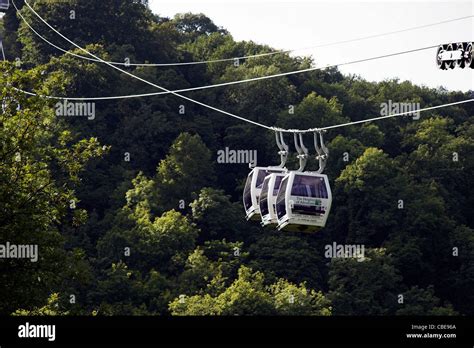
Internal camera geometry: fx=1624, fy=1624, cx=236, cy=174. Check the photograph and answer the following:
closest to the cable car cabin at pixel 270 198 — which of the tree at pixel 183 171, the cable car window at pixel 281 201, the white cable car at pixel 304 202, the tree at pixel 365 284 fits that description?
the cable car window at pixel 281 201

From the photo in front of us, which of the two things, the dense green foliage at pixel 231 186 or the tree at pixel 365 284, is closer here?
the tree at pixel 365 284

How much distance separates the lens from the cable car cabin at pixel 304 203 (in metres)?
53.0

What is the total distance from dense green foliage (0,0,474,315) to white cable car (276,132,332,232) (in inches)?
1738

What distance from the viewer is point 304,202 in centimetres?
5325

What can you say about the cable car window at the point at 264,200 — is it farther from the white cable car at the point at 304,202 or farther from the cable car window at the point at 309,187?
the cable car window at the point at 309,187

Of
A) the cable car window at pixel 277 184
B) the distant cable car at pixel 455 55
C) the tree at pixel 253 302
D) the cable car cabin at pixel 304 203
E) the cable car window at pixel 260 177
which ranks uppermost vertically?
the distant cable car at pixel 455 55

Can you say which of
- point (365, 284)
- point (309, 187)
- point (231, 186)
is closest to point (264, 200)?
point (309, 187)

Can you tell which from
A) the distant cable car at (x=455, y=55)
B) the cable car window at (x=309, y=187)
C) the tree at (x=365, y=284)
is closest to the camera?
the distant cable car at (x=455, y=55)

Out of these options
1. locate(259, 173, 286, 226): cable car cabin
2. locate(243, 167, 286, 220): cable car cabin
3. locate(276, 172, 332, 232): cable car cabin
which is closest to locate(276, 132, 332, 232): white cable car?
locate(276, 172, 332, 232): cable car cabin

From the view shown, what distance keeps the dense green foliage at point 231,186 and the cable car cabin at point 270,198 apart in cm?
4084

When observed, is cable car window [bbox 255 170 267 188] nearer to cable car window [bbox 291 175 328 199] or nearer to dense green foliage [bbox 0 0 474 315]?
cable car window [bbox 291 175 328 199]

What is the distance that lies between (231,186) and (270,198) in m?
82.9

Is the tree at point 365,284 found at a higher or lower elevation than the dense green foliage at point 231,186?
lower

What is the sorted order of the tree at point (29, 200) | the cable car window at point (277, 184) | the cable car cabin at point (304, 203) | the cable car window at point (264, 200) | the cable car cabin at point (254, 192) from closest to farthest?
the tree at point (29, 200)
the cable car cabin at point (304, 203)
the cable car window at point (277, 184)
the cable car window at point (264, 200)
the cable car cabin at point (254, 192)
